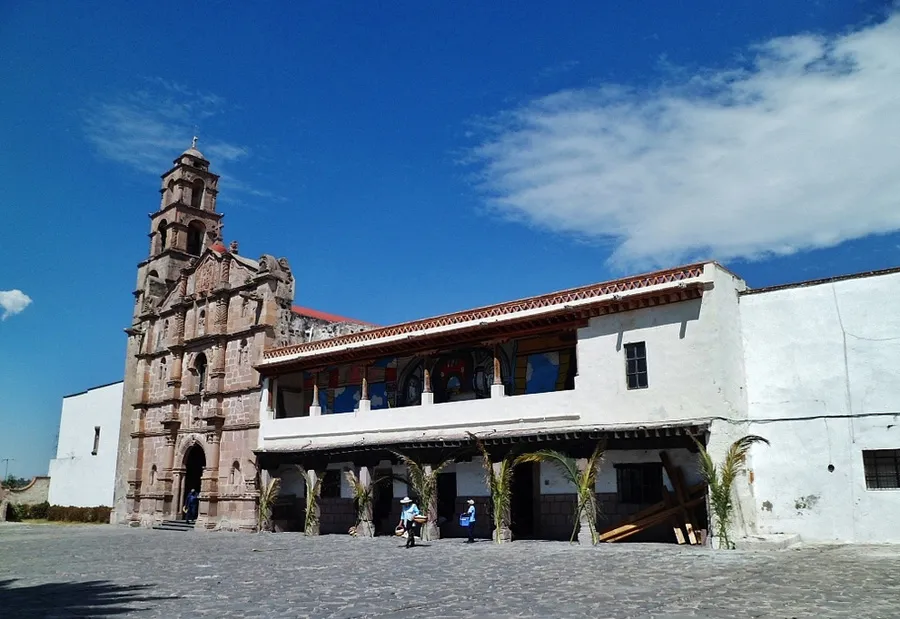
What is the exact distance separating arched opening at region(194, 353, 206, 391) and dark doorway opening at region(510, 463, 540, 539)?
15349 mm

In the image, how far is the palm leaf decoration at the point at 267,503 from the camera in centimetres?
2528

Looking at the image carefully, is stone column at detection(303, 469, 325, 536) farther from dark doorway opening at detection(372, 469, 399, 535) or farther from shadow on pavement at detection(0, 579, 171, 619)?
shadow on pavement at detection(0, 579, 171, 619)

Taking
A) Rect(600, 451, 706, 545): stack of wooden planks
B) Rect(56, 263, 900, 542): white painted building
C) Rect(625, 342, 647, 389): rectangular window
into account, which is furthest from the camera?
Rect(625, 342, 647, 389): rectangular window

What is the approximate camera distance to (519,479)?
2091 centimetres

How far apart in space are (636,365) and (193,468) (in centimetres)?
2091

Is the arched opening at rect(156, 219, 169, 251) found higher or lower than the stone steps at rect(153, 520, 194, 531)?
higher

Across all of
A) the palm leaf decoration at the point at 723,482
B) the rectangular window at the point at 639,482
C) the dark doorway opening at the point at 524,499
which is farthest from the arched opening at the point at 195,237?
the palm leaf decoration at the point at 723,482

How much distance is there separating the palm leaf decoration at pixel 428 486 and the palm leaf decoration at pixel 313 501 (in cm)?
402

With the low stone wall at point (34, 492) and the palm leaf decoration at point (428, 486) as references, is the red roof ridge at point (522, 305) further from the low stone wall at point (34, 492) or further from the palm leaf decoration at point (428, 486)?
the low stone wall at point (34, 492)

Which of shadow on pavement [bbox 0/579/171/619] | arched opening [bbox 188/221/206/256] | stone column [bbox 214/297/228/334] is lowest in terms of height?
→ shadow on pavement [bbox 0/579/171/619]

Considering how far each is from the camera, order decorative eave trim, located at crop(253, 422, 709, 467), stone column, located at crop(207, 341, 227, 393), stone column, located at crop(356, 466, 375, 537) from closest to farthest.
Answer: decorative eave trim, located at crop(253, 422, 709, 467) < stone column, located at crop(356, 466, 375, 537) < stone column, located at crop(207, 341, 227, 393)

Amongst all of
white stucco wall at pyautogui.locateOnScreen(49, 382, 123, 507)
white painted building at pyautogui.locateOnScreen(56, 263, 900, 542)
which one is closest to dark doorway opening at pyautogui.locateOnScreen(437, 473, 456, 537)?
white painted building at pyautogui.locateOnScreen(56, 263, 900, 542)

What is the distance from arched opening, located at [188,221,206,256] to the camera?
35.2 metres

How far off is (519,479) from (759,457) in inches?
253
